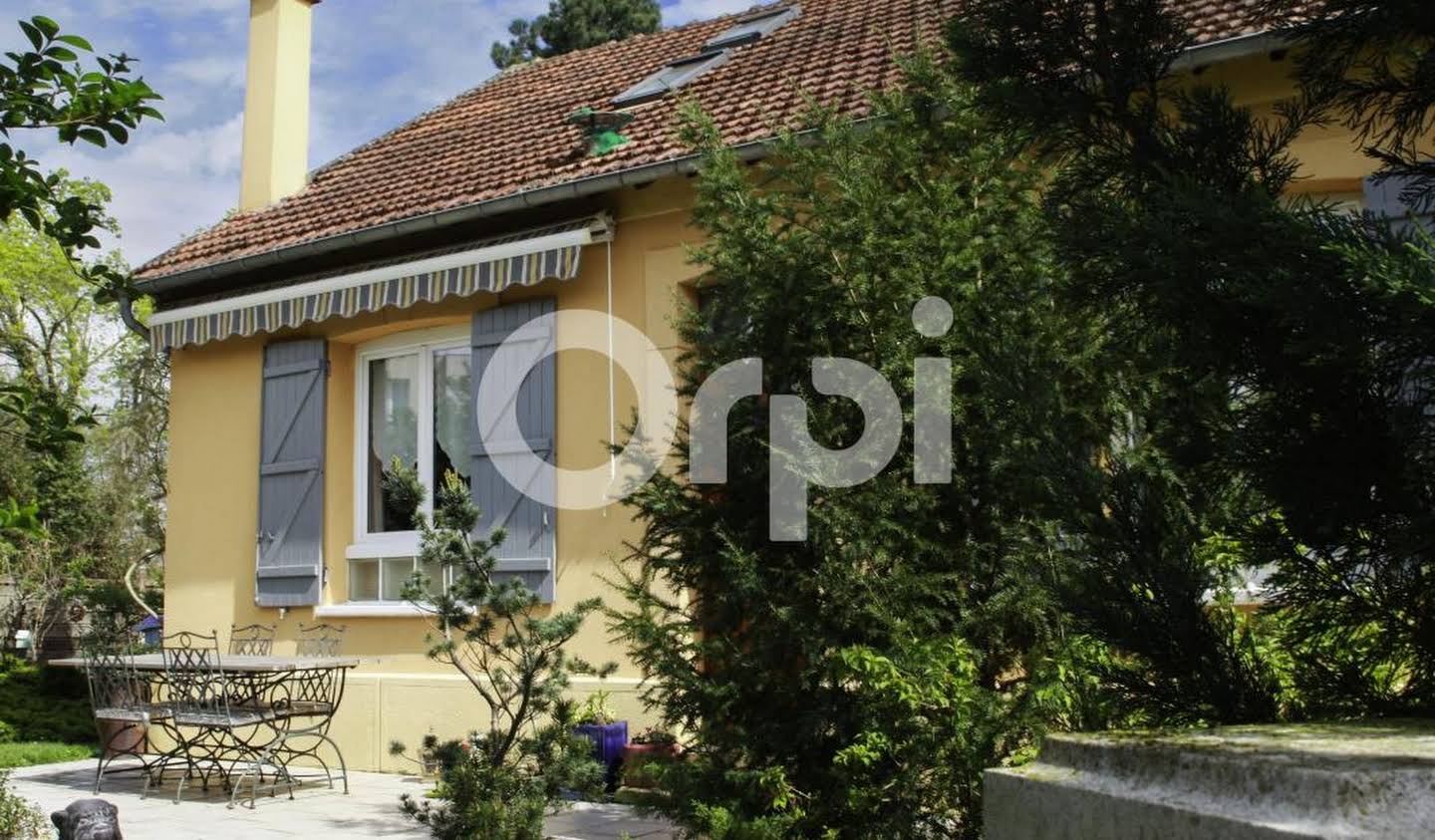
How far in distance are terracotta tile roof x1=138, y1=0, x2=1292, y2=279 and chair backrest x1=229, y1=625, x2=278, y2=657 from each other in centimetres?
338

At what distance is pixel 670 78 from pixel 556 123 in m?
1.15

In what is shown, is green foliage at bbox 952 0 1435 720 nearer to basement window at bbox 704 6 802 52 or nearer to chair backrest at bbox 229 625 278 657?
chair backrest at bbox 229 625 278 657

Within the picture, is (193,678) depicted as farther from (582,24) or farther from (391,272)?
(582,24)

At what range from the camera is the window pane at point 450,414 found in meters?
10.9

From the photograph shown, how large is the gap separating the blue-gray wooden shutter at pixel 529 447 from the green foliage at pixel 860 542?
14.6ft

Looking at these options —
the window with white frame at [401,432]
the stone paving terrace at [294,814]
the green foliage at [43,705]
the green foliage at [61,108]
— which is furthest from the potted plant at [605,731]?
the green foliage at [43,705]

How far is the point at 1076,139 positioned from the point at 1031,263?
2.42 meters

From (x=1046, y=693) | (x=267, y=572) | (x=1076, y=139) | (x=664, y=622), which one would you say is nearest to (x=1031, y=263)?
(x=1046, y=693)

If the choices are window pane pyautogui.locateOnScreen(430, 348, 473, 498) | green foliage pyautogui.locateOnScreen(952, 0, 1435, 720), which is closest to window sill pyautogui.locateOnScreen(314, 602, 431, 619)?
window pane pyautogui.locateOnScreen(430, 348, 473, 498)

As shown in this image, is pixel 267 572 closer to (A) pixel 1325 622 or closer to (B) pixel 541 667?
(B) pixel 541 667

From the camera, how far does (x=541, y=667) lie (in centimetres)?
562

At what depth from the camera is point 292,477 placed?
11.3m

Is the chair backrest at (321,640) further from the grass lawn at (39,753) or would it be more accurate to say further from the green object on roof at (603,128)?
the green object on roof at (603,128)

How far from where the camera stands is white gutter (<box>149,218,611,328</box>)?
9656 millimetres
